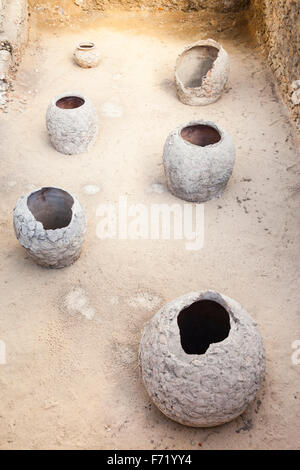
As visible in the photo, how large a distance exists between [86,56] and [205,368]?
18.7 feet

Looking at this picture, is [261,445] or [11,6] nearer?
[261,445]

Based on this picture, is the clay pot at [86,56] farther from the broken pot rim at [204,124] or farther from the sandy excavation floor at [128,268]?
the broken pot rim at [204,124]

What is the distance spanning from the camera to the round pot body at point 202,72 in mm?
5855

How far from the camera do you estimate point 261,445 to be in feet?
9.11

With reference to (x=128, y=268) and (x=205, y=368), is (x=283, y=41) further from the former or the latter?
(x=205, y=368)

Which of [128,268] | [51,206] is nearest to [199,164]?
[128,268]

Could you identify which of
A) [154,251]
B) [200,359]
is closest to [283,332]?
[200,359]

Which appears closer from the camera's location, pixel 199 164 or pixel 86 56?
pixel 199 164

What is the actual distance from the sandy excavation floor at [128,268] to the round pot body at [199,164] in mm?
177

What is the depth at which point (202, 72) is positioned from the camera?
6.45m

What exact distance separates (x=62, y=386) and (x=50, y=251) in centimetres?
119

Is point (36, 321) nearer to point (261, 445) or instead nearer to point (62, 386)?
point (62, 386)

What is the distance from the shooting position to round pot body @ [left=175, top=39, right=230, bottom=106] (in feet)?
19.2

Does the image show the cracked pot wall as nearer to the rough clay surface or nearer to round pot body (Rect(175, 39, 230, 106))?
round pot body (Rect(175, 39, 230, 106))
